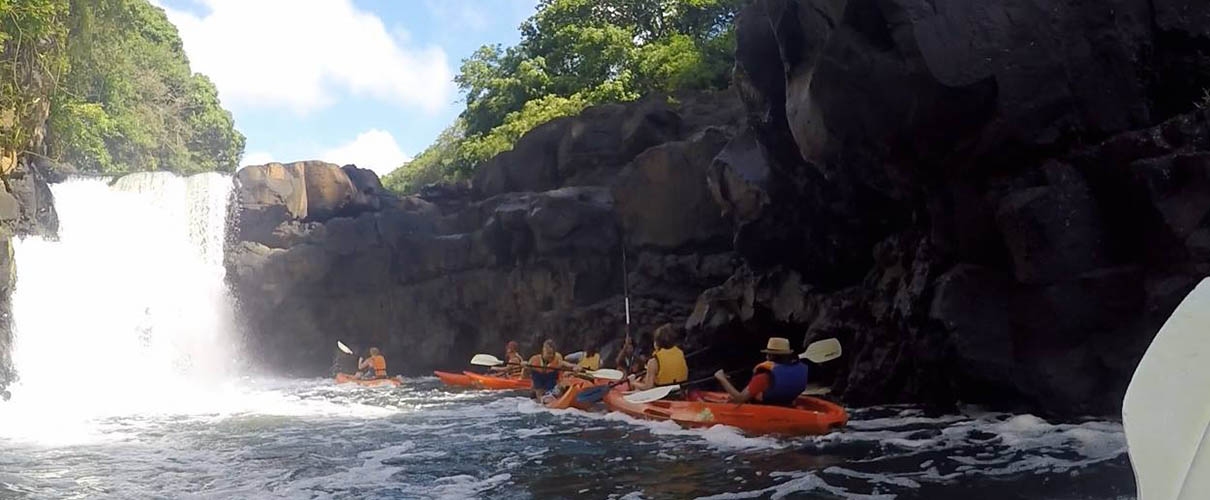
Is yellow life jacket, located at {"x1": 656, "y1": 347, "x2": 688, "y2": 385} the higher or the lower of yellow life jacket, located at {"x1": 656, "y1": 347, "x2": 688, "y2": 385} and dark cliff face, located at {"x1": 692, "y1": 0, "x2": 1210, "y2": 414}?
the lower

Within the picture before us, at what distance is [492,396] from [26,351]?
1195cm

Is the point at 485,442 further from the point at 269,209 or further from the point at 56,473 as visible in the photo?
the point at 269,209

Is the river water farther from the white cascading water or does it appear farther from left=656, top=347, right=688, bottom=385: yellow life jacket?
left=656, top=347, right=688, bottom=385: yellow life jacket

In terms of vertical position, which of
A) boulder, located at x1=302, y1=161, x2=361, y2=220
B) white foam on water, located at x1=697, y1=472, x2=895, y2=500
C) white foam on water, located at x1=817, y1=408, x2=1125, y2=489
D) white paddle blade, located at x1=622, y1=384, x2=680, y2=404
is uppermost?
boulder, located at x1=302, y1=161, x2=361, y2=220

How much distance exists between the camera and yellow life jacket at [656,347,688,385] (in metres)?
12.3

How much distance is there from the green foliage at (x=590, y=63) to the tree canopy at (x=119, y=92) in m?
10.7

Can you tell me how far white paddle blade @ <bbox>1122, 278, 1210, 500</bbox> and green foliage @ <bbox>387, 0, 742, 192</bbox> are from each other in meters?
24.8

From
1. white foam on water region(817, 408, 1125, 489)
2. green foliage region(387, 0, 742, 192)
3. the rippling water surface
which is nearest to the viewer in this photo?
the rippling water surface

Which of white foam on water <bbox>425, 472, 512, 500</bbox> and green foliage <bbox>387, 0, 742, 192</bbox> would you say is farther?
green foliage <bbox>387, 0, 742, 192</bbox>

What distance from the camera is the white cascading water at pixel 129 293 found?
22094 mm

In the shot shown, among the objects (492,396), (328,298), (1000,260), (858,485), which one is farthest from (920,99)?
(328,298)

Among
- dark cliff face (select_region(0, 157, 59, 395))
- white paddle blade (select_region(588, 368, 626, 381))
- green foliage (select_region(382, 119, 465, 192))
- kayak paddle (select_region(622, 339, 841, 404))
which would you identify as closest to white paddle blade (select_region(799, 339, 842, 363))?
kayak paddle (select_region(622, 339, 841, 404))

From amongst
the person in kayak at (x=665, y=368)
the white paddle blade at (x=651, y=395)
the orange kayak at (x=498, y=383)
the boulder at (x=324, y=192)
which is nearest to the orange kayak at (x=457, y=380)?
the orange kayak at (x=498, y=383)

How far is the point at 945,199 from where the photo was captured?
11461 mm
